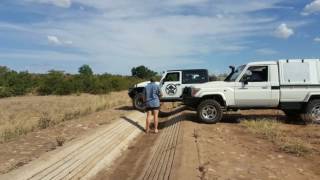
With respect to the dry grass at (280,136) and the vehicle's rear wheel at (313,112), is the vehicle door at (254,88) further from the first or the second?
the vehicle's rear wheel at (313,112)

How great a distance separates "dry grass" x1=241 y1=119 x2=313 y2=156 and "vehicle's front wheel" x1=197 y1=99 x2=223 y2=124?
35.5 inches

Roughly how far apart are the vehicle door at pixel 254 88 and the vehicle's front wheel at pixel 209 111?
75cm

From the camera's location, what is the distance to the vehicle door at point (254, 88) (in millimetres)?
16641

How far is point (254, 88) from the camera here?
1672 cm

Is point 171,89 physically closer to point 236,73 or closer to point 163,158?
point 236,73

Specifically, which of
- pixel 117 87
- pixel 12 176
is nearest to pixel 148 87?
pixel 12 176


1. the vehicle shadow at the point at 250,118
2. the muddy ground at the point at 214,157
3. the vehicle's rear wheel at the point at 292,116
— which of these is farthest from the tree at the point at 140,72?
the muddy ground at the point at 214,157

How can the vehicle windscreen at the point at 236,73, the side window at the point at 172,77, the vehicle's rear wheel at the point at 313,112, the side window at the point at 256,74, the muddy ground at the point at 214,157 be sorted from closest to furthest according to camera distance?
1. the muddy ground at the point at 214,157
2. the vehicle's rear wheel at the point at 313,112
3. the side window at the point at 256,74
4. the vehicle windscreen at the point at 236,73
5. the side window at the point at 172,77

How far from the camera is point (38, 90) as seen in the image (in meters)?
47.5

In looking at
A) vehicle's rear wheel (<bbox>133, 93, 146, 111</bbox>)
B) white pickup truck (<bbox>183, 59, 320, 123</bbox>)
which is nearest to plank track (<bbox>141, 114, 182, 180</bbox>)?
white pickup truck (<bbox>183, 59, 320, 123</bbox>)

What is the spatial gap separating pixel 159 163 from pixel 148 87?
18.8ft

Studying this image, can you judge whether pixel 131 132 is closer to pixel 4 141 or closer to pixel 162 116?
pixel 4 141

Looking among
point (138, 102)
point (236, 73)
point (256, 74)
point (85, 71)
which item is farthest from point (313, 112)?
point (85, 71)

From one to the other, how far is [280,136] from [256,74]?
3704mm
